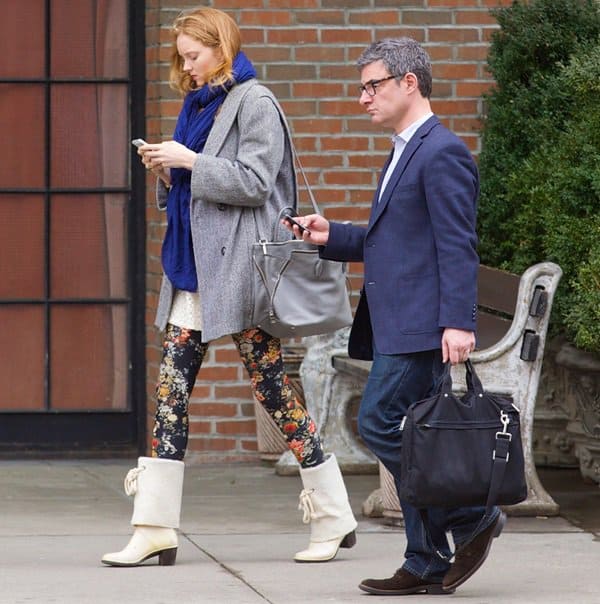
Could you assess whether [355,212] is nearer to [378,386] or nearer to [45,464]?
[45,464]

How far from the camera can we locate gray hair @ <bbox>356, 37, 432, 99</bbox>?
17.1 feet

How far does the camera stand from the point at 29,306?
8289 millimetres

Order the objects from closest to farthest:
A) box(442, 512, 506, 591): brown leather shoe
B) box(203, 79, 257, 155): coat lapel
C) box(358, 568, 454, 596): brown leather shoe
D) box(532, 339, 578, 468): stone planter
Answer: box(442, 512, 506, 591): brown leather shoe
box(358, 568, 454, 596): brown leather shoe
box(203, 79, 257, 155): coat lapel
box(532, 339, 578, 468): stone planter

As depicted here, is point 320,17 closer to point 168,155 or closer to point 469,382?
point 168,155

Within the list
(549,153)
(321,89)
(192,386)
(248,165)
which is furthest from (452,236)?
(321,89)

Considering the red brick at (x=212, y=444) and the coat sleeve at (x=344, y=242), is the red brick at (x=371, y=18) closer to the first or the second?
the red brick at (x=212, y=444)

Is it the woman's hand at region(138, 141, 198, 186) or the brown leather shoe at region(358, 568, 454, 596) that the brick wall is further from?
the brown leather shoe at region(358, 568, 454, 596)

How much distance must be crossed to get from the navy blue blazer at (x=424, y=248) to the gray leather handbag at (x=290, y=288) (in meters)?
0.43

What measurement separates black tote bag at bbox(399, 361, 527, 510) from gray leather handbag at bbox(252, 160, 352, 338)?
77 centimetres

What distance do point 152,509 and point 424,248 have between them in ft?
Answer: 4.44

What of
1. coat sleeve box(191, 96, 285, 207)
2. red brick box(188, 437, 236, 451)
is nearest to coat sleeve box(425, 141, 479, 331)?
coat sleeve box(191, 96, 285, 207)

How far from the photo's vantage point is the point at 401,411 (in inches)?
207

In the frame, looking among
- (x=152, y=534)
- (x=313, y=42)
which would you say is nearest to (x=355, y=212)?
(x=313, y=42)

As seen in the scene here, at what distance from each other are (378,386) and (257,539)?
4.51ft
